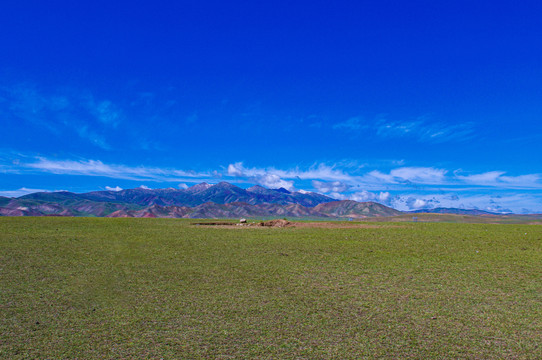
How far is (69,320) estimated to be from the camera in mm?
7406

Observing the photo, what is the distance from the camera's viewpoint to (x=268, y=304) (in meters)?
8.63

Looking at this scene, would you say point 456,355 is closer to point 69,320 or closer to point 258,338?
point 258,338

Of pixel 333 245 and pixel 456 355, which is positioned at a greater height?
pixel 333 245

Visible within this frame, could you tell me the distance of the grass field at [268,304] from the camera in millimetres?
6309

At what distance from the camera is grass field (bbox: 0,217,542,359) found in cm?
631

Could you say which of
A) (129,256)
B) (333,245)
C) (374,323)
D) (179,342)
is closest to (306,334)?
(374,323)

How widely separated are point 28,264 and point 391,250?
50.0 feet

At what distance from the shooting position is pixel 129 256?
48.6 ft

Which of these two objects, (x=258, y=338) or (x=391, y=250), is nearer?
(x=258, y=338)

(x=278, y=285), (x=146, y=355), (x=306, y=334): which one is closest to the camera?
(x=146, y=355)

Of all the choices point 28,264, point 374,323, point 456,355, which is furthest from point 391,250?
point 28,264

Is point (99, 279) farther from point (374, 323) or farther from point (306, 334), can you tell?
point (374, 323)

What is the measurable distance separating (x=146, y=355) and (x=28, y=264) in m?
9.48

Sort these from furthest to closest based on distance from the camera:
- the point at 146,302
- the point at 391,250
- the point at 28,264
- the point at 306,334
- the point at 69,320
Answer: the point at 391,250, the point at 28,264, the point at 146,302, the point at 69,320, the point at 306,334
